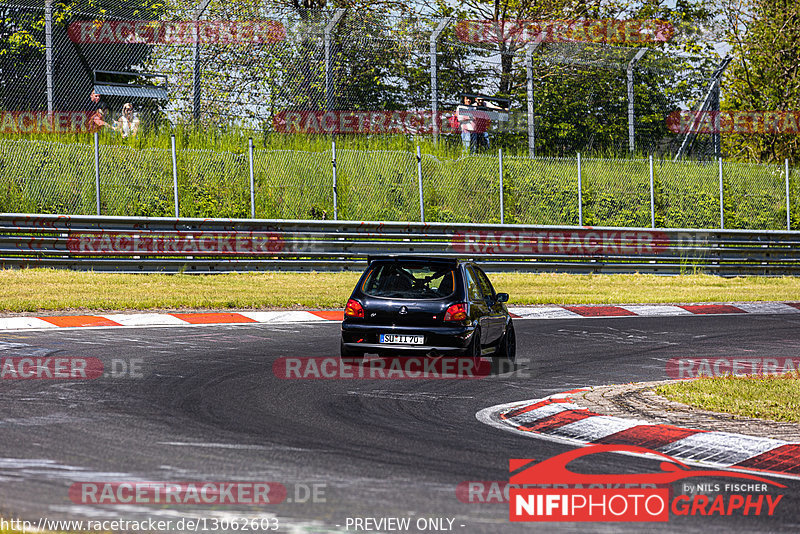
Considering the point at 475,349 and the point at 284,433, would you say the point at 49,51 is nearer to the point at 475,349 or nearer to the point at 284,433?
the point at 475,349

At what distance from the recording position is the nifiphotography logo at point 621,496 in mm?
5465

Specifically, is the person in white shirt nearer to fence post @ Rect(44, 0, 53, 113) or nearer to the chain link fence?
the chain link fence

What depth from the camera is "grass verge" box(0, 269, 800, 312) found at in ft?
59.0

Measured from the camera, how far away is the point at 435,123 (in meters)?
26.1

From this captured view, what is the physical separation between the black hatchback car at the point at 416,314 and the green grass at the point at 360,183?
11290 millimetres

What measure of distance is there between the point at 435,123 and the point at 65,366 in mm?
16394

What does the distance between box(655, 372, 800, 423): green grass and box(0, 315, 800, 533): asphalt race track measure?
1.14m

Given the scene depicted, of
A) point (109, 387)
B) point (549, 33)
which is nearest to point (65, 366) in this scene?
point (109, 387)

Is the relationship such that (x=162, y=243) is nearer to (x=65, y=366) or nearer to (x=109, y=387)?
(x=65, y=366)

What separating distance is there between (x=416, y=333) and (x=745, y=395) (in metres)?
3.59

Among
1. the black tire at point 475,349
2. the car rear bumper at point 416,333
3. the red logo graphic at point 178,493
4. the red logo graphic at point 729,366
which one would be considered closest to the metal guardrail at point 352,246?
the car rear bumper at point 416,333

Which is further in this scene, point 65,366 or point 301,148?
point 301,148

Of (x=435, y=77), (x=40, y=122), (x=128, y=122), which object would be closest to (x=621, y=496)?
(x=40, y=122)

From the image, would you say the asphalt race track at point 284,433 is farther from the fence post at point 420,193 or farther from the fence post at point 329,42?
the fence post at point 329,42
